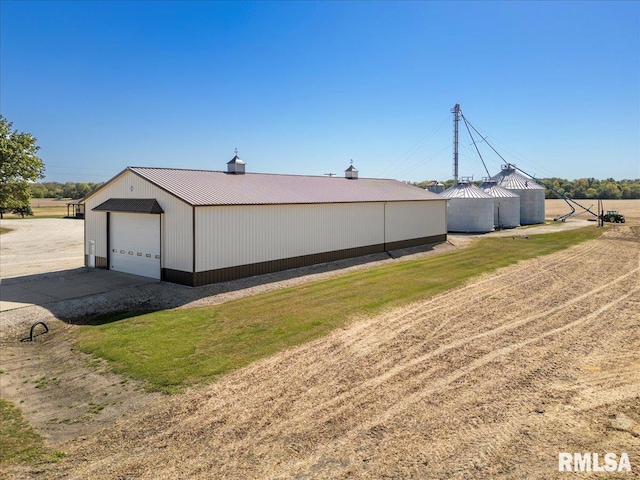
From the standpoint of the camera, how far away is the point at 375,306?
52.2 feet

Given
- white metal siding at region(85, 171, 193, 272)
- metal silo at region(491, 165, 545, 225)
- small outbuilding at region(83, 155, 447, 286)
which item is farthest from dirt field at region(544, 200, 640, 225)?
white metal siding at region(85, 171, 193, 272)

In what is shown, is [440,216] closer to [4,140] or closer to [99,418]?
[99,418]

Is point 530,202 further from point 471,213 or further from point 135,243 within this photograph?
point 135,243

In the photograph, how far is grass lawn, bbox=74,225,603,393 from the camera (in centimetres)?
1090

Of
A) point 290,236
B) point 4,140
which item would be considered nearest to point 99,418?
point 290,236

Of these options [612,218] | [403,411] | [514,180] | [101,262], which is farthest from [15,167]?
[612,218]

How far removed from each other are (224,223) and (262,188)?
5079 millimetres

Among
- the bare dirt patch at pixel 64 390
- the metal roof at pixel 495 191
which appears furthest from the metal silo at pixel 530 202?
the bare dirt patch at pixel 64 390

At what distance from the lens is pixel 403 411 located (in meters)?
8.41

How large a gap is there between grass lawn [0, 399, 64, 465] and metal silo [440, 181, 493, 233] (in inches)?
1592

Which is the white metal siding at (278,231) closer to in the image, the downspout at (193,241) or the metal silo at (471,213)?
the downspout at (193,241)

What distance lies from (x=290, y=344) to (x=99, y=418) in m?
4.95

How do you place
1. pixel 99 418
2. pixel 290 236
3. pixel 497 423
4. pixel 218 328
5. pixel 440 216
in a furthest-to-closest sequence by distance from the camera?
pixel 440 216 → pixel 290 236 → pixel 218 328 → pixel 99 418 → pixel 497 423

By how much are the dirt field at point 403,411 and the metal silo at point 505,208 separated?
118 feet
